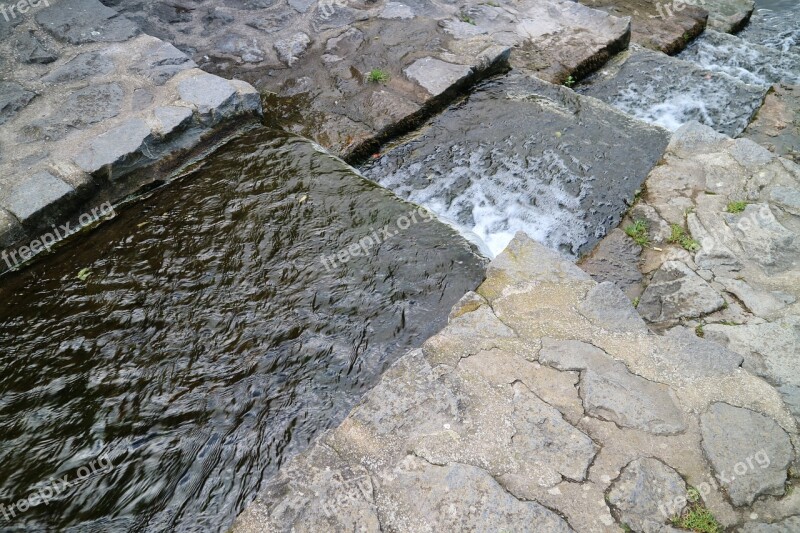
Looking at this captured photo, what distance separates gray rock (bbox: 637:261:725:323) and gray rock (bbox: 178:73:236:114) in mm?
3305

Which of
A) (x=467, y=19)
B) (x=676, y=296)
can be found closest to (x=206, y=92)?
(x=467, y=19)

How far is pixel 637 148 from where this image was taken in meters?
4.12

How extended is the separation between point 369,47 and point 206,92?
1.67 m

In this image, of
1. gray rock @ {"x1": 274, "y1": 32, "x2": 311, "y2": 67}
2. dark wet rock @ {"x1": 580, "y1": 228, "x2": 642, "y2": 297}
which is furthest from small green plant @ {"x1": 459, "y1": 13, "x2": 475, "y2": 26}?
dark wet rock @ {"x1": 580, "y1": 228, "x2": 642, "y2": 297}

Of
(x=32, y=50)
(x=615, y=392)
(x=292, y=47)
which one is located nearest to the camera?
(x=615, y=392)

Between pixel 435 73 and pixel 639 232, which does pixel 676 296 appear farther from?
pixel 435 73

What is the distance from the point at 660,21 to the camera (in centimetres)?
617

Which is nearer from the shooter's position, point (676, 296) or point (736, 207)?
point (676, 296)

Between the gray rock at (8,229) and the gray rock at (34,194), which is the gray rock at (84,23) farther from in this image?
the gray rock at (8,229)

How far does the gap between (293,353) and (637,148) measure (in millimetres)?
3078

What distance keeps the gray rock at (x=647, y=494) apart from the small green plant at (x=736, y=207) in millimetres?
1960

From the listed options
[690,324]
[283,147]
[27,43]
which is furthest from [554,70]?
[27,43]

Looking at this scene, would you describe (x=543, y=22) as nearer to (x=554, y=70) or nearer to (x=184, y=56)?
(x=554, y=70)

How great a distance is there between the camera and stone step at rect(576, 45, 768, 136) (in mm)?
4707
